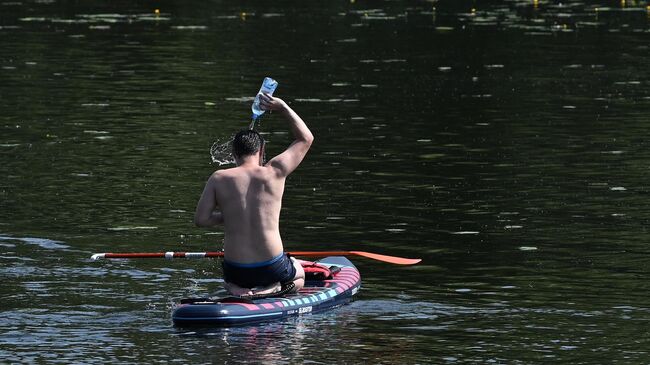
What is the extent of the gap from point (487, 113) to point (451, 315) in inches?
672

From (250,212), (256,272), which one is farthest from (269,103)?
(256,272)

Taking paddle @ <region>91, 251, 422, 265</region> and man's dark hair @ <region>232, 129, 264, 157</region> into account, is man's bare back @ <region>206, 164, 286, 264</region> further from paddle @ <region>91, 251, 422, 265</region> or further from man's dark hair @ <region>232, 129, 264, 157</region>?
paddle @ <region>91, 251, 422, 265</region>

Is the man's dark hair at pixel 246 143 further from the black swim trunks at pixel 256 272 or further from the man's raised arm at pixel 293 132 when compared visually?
the black swim trunks at pixel 256 272

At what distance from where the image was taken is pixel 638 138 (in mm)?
28828

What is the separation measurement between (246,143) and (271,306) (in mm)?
1531

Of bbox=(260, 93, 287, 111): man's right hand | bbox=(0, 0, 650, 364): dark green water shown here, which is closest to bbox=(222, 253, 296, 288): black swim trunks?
bbox=(0, 0, 650, 364): dark green water

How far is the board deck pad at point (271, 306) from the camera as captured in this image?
15227 millimetres

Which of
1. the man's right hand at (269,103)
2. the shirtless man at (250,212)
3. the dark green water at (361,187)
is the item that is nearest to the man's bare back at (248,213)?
the shirtless man at (250,212)

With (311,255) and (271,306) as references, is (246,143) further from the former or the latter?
(311,255)

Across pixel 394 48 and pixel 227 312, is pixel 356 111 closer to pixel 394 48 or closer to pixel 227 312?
pixel 394 48

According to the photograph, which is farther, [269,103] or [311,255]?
[311,255]

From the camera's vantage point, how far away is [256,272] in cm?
1586

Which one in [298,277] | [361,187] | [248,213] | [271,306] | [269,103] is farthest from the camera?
[361,187]

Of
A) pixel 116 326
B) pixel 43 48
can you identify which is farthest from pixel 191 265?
pixel 43 48
